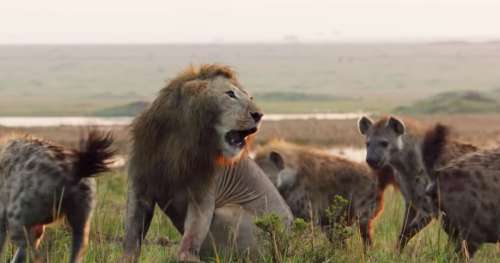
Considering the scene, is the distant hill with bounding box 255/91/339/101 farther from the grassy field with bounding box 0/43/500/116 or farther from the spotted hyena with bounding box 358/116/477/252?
the spotted hyena with bounding box 358/116/477/252

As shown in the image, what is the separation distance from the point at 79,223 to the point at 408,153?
3.41 metres

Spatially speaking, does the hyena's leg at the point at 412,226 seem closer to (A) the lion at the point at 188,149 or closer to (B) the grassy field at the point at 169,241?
(B) the grassy field at the point at 169,241

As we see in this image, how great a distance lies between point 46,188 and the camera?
17.2 feet

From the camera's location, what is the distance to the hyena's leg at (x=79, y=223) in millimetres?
5379

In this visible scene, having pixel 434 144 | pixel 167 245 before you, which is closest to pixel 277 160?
pixel 434 144

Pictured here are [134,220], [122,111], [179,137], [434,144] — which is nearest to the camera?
[179,137]

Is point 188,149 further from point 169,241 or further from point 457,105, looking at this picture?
point 457,105

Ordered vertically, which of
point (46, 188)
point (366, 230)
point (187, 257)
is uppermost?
point (46, 188)

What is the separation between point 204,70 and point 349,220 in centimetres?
252

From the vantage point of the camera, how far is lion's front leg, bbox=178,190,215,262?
5.61 m

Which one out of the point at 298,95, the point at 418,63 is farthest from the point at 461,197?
the point at 418,63

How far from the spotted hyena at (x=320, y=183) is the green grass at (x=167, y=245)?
21cm

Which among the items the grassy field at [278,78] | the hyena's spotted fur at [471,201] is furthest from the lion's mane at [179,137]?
the grassy field at [278,78]

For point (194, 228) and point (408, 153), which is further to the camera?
point (408, 153)
